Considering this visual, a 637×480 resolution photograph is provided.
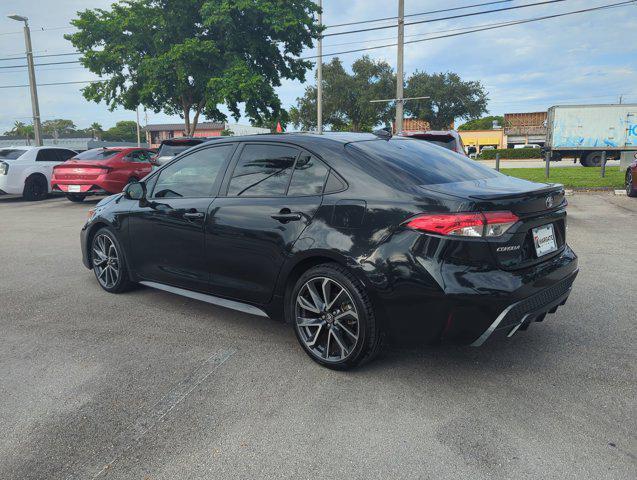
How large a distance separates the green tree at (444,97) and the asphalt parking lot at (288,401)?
5419 centimetres

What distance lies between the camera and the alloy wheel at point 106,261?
5086 millimetres

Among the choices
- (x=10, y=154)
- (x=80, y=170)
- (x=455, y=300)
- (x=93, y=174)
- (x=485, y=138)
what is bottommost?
(x=455, y=300)

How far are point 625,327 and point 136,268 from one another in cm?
434

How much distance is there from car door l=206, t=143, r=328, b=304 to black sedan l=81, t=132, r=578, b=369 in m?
0.01

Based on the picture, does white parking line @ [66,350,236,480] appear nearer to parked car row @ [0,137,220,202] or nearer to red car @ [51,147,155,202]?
parked car row @ [0,137,220,202]

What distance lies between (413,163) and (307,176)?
29.2 inches

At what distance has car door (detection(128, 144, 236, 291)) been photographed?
4.07m

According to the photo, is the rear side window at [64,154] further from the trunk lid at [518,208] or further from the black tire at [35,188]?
the trunk lid at [518,208]

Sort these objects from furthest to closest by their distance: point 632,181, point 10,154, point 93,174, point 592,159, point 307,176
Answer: point 592,159 → point 10,154 → point 93,174 → point 632,181 → point 307,176

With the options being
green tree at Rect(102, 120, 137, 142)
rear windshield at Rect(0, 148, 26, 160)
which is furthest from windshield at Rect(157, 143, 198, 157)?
green tree at Rect(102, 120, 137, 142)

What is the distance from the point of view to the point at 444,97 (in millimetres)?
55656

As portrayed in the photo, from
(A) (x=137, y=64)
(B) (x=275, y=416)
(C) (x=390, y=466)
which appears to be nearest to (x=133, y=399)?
(B) (x=275, y=416)

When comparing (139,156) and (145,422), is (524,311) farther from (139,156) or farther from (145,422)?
(139,156)

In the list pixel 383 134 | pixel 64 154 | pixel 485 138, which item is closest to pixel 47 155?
pixel 64 154
